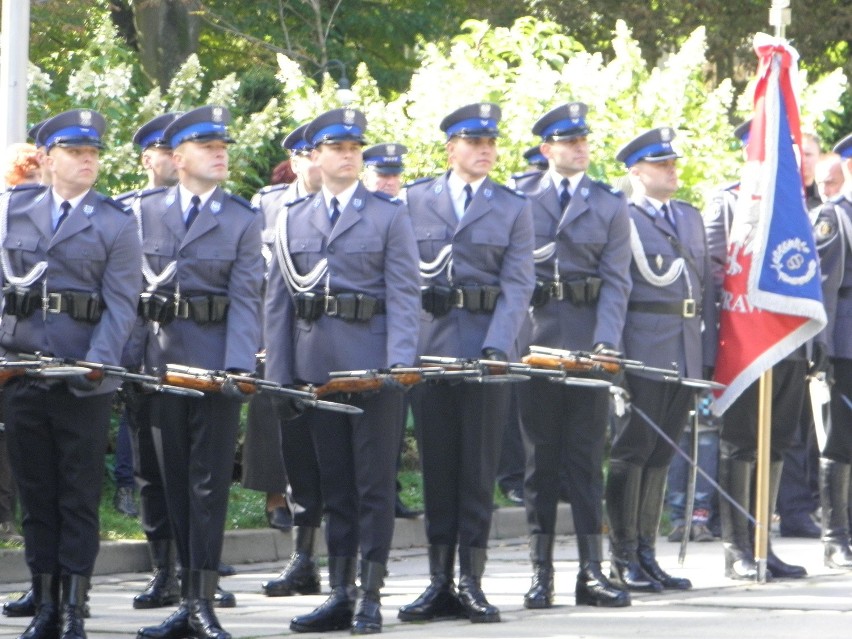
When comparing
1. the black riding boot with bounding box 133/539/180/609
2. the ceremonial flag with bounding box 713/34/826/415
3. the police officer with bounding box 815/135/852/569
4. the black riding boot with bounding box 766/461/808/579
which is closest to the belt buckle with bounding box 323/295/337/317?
the black riding boot with bounding box 133/539/180/609

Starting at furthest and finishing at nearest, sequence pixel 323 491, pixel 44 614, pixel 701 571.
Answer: pixel 701 571
pixel 323 491
pixel 44 614

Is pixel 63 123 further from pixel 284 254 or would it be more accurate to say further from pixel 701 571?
pixel 701 571

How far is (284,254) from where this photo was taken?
29.6 ft

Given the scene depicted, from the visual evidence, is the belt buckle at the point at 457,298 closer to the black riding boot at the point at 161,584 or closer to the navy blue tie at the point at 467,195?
the navy blue tie at the point at 467,195

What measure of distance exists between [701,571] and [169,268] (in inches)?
155

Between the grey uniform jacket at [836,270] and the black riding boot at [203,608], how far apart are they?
4.24 m

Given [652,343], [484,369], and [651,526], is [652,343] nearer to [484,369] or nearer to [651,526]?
[651,526]

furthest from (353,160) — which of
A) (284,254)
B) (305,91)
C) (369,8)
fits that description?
(369,8)

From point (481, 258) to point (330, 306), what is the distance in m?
0.81

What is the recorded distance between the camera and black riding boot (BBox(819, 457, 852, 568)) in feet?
37.0

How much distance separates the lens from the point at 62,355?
27.2 feet

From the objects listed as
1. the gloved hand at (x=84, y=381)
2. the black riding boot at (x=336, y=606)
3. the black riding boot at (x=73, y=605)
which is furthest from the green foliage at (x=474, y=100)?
the black riding boot at (x=73, y=605)

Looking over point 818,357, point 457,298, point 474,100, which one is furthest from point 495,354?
point 474,100

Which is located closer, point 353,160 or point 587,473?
point 353,160
